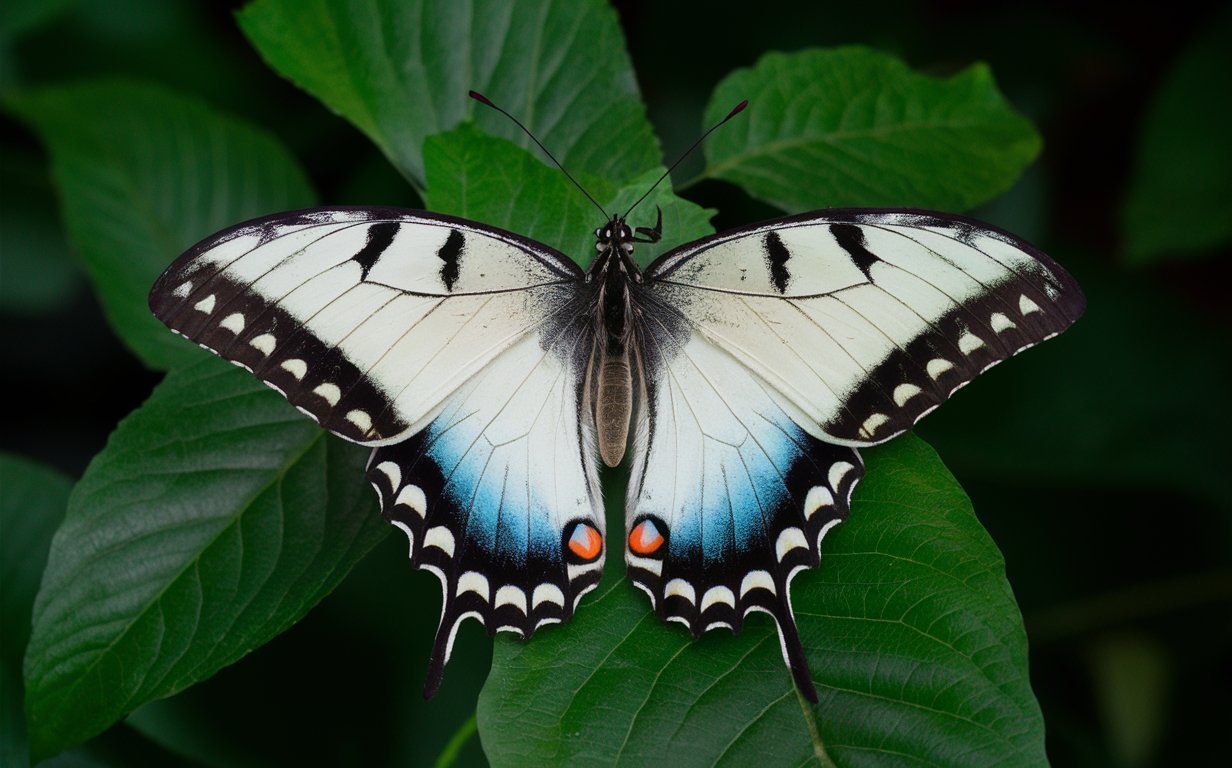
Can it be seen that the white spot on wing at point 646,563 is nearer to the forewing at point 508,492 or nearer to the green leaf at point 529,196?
the forewing at point 508,492

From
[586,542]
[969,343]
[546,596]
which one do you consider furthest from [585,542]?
[969,343]

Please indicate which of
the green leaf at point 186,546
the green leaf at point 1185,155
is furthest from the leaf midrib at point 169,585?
the green leaf at point 1185,155

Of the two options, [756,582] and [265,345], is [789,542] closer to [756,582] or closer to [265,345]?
[756,582]

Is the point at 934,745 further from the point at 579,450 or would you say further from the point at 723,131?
the point at 723,131

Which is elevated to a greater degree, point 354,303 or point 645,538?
point 354,303

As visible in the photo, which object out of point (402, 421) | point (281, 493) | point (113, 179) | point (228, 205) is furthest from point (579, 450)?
point (113, 179)
